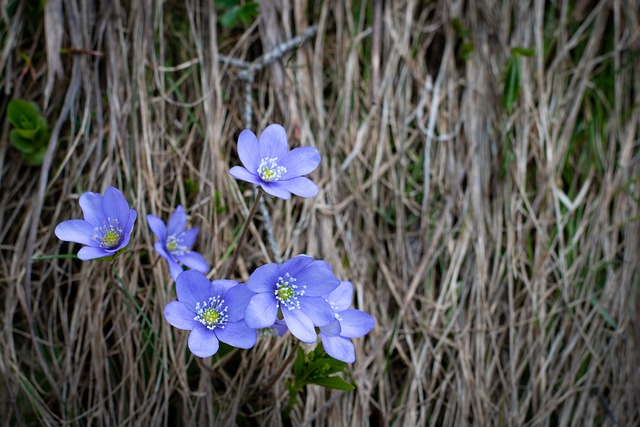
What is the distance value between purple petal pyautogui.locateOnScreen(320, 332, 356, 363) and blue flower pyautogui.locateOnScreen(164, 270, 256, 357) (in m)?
0.19

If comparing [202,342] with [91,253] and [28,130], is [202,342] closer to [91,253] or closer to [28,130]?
[91,253]

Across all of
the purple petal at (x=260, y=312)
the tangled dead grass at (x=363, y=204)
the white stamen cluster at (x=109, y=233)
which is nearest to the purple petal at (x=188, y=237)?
the tangled dead grass at (x=363, y=204)

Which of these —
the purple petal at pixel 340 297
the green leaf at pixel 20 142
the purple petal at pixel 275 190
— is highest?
the purple petal at pixel 275 190

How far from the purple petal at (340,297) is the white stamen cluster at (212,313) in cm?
29

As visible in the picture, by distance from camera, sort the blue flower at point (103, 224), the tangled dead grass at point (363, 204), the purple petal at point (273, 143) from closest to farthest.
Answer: the blue flower at point (103, 224)
the purple petal at point (273, 143)
the tangled dead grass at point (363, 204)

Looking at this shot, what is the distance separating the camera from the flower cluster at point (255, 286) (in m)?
1.23

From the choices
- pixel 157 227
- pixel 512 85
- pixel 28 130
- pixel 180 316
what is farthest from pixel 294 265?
pixel 512 85

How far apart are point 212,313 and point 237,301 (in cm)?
7

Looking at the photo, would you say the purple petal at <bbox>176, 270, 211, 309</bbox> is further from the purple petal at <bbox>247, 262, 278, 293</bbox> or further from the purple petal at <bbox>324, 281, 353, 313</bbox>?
the purple petal at <bbox>324, 281, 353, 313</bbox>

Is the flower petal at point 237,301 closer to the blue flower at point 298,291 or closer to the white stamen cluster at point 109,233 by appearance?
the blue flower at point 298,291

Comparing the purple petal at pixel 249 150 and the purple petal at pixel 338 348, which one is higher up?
the purple petal at pixel 249 150

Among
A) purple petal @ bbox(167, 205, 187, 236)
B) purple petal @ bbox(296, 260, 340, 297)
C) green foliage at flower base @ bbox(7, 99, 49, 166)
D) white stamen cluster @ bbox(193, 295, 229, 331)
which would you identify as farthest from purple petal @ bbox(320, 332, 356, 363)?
green foliage at flower base @ bbox(7, 99, 49, 166)

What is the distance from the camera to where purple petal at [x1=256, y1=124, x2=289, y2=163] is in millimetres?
1402

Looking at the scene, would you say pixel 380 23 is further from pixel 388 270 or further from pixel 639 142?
pixel 639 142
